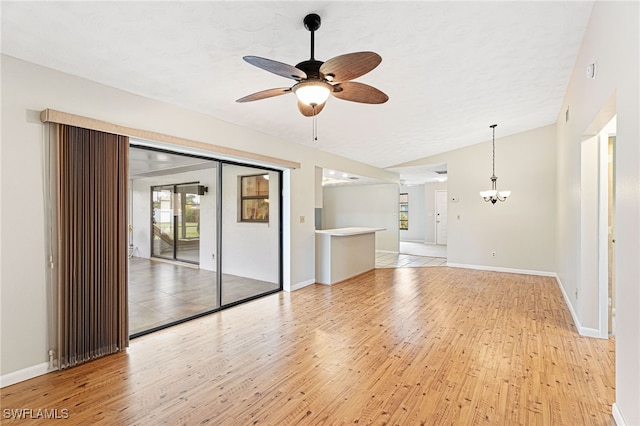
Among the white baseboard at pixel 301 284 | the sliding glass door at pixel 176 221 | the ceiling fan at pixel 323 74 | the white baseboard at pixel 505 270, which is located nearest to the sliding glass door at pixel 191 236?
the sliding glass door at pixel 176 221

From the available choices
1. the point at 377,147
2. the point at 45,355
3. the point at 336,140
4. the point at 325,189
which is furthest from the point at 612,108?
the point at 325,189

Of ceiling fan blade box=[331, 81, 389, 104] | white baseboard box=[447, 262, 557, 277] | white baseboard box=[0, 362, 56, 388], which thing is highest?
ceiling fan blade box=[331, 81, 389, 104]

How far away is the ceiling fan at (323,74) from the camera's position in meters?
1.82

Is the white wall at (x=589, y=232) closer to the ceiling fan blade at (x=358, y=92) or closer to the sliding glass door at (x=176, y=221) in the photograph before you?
the ceiling fan blade at (x=358, y=92)

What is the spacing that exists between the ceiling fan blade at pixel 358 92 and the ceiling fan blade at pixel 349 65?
0.48 feet

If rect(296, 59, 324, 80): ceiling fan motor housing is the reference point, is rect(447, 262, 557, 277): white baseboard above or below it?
below

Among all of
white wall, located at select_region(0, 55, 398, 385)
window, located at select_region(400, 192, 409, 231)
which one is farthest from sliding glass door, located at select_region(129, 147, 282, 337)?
window, located at select_region(400, 192, 409, 231)

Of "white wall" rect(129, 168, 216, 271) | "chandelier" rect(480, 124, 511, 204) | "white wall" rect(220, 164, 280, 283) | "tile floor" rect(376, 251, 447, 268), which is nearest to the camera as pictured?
"white wall" rect(129, 168, 216, 271)

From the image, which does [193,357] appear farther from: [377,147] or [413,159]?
[413,159]

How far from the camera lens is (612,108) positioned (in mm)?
2389

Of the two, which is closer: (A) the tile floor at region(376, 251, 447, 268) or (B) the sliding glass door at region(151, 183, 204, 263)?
(B) the sliding glass door at region(151, 183, 204, 263)

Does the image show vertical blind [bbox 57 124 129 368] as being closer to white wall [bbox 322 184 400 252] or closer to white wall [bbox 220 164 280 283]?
white wall [bbox 220 164 280 283]

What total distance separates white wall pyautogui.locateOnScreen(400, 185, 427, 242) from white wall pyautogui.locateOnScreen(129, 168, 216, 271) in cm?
1009

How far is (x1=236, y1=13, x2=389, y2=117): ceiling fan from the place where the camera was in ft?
5.97
